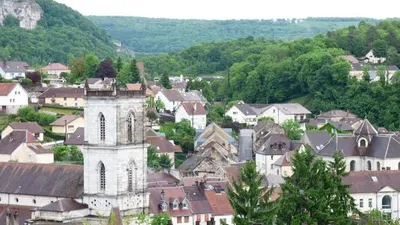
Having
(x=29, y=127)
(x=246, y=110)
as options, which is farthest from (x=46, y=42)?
(x=29, y=127)

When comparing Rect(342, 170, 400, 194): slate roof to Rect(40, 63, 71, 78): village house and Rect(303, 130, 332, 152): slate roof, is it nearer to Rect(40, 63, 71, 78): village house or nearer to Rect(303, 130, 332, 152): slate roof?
Rect(303, 130, 332, 152): slate roof

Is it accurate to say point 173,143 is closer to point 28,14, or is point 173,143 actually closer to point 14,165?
point 14,165

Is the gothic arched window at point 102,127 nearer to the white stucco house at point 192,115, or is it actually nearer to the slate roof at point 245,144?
the slate roof at point 245,144

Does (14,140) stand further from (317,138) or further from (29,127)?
(317,138)

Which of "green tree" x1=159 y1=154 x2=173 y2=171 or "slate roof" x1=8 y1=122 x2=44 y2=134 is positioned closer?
"green tree" x1=159 y1=154 x2=173 y2=171

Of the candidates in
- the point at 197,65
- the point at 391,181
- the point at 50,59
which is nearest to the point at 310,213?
the point at 391,181

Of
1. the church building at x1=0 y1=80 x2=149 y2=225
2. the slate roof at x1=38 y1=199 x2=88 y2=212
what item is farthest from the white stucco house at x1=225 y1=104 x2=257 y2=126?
the slate roof at x1=38 y1=199 x2=88 y2=212
